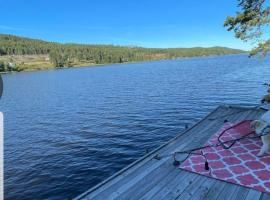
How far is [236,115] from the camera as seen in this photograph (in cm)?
1298

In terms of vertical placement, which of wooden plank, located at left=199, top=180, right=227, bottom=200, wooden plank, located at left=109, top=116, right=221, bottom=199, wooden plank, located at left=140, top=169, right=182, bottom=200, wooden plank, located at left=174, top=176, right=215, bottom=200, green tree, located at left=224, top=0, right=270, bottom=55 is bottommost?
wooden plank, located at left=109, top=116, right=221, bottom=199

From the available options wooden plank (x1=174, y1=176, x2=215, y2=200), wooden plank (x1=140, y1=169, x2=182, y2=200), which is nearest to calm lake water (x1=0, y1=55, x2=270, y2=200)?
wooden plank (x1=140, y1=169, x2=182, y2=200)

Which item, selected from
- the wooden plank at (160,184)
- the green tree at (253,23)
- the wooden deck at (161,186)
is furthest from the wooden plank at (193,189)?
the green tree at (253,23)

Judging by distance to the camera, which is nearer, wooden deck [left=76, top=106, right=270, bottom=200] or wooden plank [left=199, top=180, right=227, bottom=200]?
wooden plank [left=199, top=180, right=227, bottom=200]

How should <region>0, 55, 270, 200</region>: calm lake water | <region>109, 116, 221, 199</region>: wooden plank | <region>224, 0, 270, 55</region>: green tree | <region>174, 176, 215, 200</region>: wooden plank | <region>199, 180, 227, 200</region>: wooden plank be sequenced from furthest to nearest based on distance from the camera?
<region>224, 0, 270, 55</region>: green tree, <region>0, 55, 270, 200</region>: calm lake water, <region>109, 116, 221, 199</region>: wooden plank, <region>174, 176, 215, 200</region>: wooden plank, <region>199, 180, 227, 200</region>: wooden plank

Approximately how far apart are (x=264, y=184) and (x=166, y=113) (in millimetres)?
15289

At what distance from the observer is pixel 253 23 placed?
14586mm

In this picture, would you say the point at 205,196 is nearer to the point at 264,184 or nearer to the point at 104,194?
the point at 264,184

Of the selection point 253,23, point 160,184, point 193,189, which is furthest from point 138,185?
point 253,23

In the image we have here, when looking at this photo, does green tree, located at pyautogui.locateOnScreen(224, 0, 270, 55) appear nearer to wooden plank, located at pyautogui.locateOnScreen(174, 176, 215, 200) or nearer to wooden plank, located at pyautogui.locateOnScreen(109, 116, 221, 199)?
wooden plank, located at pyautogui.locateOnScreen(174, 176, 215, 200)

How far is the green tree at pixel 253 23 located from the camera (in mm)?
14484

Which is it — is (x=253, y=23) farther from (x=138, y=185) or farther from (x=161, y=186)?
(x=138, y=185)

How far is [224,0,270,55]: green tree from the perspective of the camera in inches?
570

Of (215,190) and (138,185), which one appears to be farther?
(138,185)
